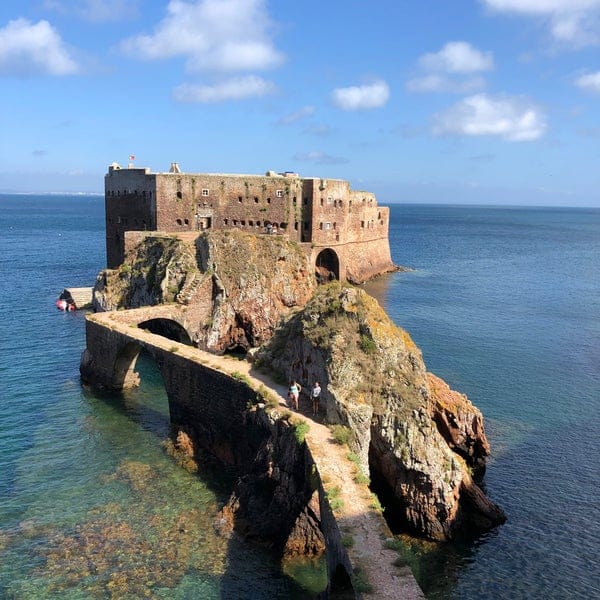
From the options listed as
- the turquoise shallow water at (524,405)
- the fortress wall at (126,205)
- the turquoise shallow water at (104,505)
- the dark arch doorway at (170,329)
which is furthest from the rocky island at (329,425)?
the fortress wall at (126,205)

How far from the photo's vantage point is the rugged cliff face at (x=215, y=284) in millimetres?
47750

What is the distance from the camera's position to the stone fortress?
58844 millimetres

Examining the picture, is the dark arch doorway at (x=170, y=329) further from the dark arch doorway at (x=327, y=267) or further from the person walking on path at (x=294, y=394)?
the dark arch doorway at (x=327, y=267)

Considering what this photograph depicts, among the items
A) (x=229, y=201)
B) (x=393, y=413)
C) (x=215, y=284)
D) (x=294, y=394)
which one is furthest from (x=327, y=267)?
(x=393, y=413)

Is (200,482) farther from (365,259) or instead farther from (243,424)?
(365,259)

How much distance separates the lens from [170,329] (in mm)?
48812

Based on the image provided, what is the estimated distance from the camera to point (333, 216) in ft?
224

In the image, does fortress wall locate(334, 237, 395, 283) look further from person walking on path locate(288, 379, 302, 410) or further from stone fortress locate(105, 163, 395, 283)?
person walking on path locate(288, 379, 302, 410)

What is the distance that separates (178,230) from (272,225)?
9.62m

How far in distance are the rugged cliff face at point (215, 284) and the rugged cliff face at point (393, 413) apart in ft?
62.0

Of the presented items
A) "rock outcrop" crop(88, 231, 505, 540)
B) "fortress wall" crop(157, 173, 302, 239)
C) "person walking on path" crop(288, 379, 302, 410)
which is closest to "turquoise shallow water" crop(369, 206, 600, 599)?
"rock outcrop" crop(88, 231, 505, 540)

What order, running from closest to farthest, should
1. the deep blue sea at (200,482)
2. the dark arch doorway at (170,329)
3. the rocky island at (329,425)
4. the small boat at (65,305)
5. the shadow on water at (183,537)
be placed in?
the shadow on water at (183,537) → the deep blue sea at (200,482) → the rocky island at (329,425) → the dark arch doorway at (170,329) → the small boat at (65,305)

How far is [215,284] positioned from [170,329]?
203 inches

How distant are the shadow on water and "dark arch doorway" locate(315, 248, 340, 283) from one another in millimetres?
43126
